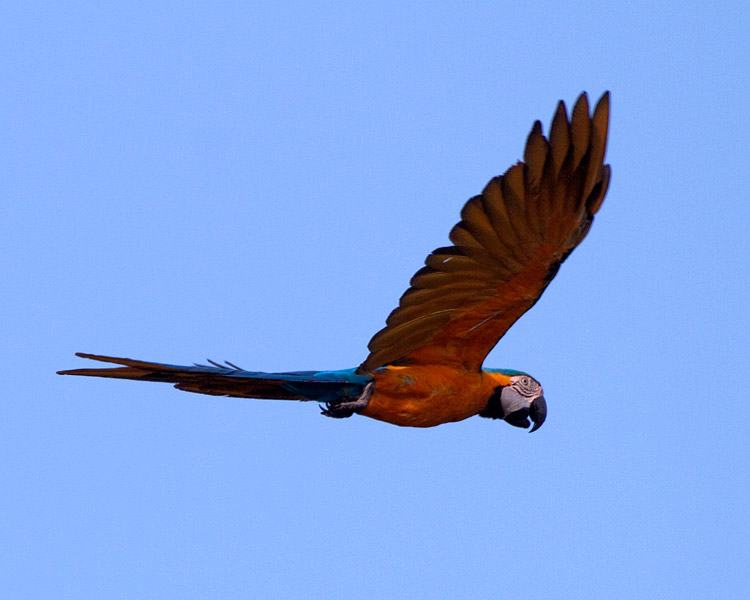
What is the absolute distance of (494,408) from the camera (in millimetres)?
9219

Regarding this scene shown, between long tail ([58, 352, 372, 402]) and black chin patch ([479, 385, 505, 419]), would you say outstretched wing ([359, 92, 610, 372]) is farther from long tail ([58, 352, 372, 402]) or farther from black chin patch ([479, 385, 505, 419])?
black chin patch ([479, 385, 505, 419])

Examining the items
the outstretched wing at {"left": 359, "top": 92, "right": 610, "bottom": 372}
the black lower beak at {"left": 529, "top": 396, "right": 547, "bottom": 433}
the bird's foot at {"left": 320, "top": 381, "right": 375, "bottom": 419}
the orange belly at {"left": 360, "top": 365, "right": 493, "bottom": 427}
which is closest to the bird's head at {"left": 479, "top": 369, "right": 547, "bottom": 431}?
the black lower beak at {"left": 529, "top": 396, "right": 547, "bottom": 433}

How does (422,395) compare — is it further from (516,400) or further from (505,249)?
(505,249)

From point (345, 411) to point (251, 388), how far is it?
0.81 m

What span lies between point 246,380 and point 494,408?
6.92 feet

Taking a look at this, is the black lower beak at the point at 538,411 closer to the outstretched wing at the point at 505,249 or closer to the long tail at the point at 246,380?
the outstretched wing at the point at 505,249

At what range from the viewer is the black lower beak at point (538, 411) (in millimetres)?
9266

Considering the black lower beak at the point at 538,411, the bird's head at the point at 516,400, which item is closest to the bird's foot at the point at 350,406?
the bird's head at the point at 516,400

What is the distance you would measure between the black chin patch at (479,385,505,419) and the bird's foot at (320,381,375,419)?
1.16 meters

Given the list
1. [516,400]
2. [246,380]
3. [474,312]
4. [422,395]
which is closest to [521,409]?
[516,400]

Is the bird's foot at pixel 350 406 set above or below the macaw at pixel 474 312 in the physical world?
below

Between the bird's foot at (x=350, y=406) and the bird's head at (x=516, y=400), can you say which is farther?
the bird's head at (x=516, y=400)

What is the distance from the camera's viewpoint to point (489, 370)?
9297mm

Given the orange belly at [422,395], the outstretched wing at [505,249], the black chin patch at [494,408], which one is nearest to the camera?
the outstretched wing at [505,249]
